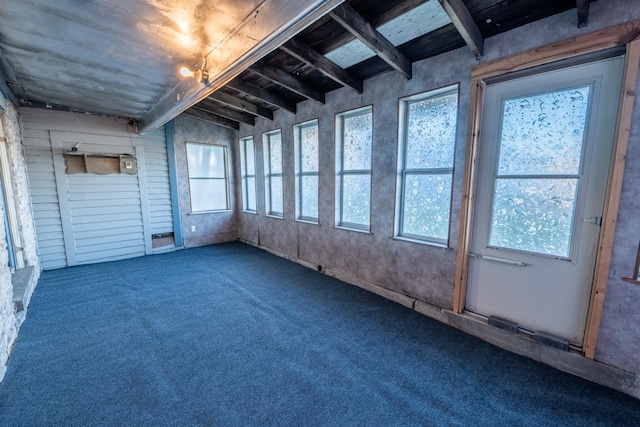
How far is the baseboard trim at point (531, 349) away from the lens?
1.82 m

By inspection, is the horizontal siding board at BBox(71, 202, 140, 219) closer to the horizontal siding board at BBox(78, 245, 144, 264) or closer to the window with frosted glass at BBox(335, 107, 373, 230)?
the horizontal siding board at BBox(78, 245, 144, 264)

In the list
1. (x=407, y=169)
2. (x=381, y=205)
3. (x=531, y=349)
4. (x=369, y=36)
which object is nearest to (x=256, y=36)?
(x=369, y=36)

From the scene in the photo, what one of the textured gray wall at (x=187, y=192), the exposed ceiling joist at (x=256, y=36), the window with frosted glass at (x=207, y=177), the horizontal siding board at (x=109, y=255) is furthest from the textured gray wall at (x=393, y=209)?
the horizontal siding board at (x=109, y=255)

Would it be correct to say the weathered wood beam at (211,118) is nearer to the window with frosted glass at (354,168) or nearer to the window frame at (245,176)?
the window frame at (245,176)

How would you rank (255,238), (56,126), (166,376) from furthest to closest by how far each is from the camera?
(255,238)
(56,126)
(166,376)

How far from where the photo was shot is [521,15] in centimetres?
199

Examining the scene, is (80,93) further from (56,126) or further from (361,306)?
(361,306)

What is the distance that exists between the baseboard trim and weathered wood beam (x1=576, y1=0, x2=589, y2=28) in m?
2.41

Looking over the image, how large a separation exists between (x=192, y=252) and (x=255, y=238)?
4.26 feet

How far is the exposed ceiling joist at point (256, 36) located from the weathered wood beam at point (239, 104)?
1.22 metres

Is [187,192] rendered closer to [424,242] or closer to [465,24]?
[424,242]

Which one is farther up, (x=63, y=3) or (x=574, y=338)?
(x=63, y=3)

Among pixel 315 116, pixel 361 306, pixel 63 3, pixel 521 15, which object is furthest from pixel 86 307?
A: pixel 521 15

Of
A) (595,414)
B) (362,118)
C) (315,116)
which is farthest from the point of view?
(315,116)
